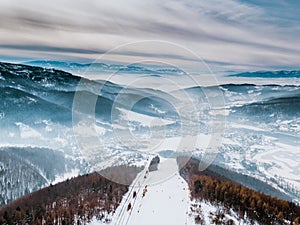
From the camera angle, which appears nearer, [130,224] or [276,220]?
[130,224]

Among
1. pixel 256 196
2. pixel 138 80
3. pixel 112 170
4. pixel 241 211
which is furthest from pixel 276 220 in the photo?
A: pixel 112 170

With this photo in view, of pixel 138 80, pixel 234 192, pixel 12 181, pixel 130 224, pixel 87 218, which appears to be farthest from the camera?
pixel 12 181

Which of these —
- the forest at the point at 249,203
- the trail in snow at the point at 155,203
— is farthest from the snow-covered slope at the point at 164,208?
the forest at the point at 249,203

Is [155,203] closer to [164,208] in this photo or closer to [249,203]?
[164,208]

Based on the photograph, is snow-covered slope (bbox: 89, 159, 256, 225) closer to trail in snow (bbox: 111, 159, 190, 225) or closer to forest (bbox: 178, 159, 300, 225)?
trail in snow (bbox: 111, 159, 190, 225)

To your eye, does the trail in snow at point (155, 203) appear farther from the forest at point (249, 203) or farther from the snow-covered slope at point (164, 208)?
the forest at point (249, 203)

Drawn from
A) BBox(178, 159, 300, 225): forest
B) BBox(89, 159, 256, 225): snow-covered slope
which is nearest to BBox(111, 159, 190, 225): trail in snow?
BBox(89, 159, 256, 225): snow-covered slope

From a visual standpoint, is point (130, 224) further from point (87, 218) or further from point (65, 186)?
point (65, 186)

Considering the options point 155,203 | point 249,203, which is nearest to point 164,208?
point 155,203

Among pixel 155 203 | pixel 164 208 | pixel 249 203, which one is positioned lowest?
pixel 155 203
